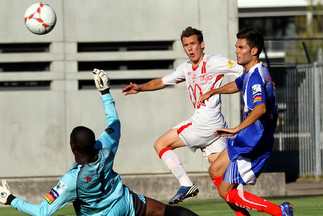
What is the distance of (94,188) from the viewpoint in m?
6.62

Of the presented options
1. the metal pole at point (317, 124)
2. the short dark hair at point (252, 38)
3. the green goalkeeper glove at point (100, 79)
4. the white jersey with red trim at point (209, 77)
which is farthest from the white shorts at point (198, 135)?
the metal pole at point (317, 124)

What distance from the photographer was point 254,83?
7.62m

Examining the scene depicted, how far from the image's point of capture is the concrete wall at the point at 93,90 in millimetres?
15312

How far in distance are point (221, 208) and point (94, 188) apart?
5.08 metres

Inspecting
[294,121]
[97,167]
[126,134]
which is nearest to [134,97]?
[126,134]

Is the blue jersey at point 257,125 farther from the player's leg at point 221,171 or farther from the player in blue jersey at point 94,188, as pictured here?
the player in blue jersey at point 94,188

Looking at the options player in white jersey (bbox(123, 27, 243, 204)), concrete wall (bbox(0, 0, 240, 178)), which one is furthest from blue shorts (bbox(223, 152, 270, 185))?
concrete wall (bbox(0, 0, 240, 178))

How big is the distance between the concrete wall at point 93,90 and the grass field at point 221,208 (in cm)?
285

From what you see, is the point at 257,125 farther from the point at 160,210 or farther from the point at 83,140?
the point at 83,140

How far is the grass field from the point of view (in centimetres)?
1049

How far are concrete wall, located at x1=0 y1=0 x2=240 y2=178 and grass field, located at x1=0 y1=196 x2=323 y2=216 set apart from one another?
2.85m

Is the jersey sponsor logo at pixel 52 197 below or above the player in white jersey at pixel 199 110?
below

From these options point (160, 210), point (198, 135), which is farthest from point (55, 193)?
point (198, 135)

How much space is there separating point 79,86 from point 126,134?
1.44 m
